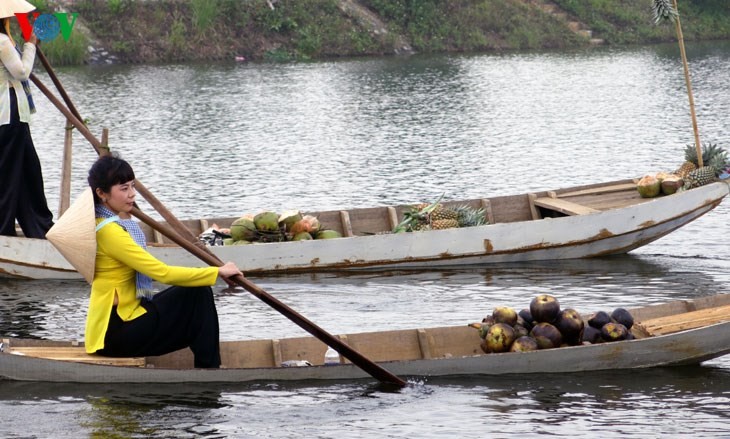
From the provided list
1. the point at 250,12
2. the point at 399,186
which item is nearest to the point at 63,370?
the point at 399,186

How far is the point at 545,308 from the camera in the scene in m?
8.95

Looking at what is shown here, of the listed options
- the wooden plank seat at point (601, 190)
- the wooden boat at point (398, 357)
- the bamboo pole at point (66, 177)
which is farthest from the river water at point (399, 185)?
the bamboo pole at point (66, 177)

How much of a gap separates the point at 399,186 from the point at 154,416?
10850 millimetres

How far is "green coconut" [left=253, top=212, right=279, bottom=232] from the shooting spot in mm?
12859

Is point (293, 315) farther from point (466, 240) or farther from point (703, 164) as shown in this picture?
point (703, 164)

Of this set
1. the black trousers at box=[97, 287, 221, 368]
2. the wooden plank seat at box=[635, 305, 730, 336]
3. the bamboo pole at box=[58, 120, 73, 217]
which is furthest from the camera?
the bamboo pole at box=[58, 120, 73, 217]

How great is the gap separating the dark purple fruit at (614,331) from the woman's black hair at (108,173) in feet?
11.3

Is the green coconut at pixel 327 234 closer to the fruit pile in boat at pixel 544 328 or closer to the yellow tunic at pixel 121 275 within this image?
the fruit pile in boat at pixel 544 328

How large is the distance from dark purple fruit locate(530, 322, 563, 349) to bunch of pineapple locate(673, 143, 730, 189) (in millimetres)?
5124

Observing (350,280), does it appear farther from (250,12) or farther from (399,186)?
(250,12)

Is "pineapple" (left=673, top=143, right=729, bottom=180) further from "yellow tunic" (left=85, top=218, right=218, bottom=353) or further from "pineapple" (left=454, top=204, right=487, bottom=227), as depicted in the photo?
"yellow tunic" (left=85, top=218, right=218, bottom=353)

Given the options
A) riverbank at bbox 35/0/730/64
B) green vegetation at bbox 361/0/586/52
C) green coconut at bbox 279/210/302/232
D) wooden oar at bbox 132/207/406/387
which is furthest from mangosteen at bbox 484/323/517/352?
green vegetation at bbox 361/0/586/52

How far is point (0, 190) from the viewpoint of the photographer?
12469 millimetres

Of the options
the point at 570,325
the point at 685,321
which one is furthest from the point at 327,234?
the point at 685,321
